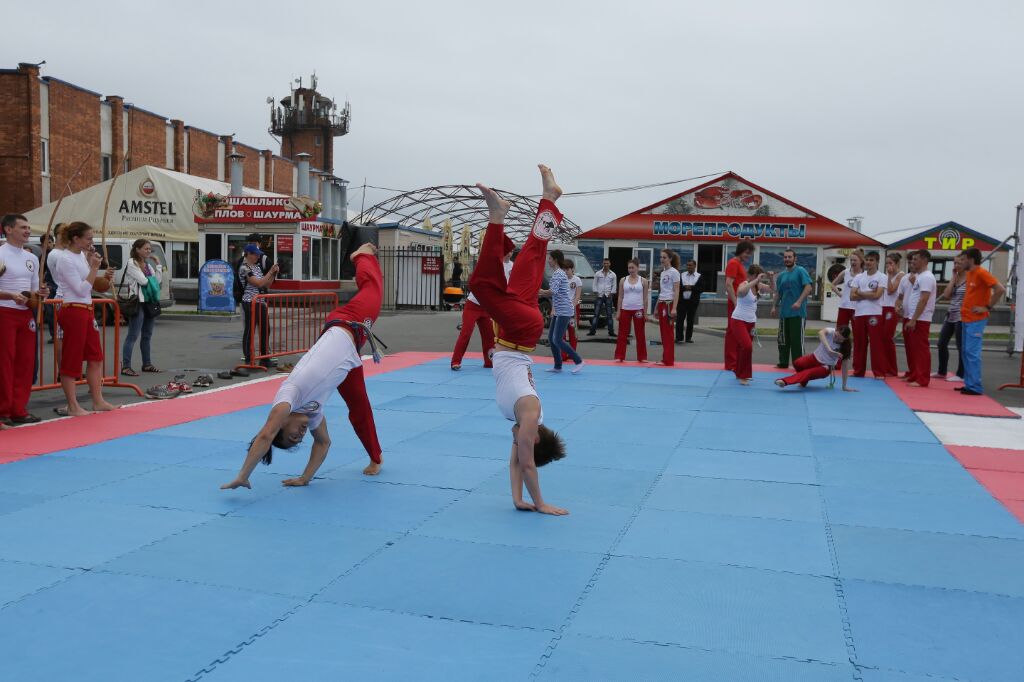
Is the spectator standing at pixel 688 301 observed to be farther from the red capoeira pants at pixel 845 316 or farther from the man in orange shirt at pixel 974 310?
the man in orange shirt at pixel 974 310

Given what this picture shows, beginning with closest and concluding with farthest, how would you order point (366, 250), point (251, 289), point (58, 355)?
point (366, 250) < point (58, 355) < point (251, 289)

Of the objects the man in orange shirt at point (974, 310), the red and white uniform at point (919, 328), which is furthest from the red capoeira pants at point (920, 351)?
the man in orange shirt at point (974, 310)

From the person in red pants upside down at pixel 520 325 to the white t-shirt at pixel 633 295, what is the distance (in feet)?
26.4

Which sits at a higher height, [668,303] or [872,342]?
[668,303]

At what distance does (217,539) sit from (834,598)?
332 centimetres

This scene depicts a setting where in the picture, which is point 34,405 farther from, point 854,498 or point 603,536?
point 854,498

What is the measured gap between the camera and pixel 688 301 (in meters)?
18.6

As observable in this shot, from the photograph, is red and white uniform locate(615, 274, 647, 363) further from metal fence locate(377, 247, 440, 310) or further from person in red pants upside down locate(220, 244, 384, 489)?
metal fence locate(377, 247, 440, 310)

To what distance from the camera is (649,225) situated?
3030 centimetres

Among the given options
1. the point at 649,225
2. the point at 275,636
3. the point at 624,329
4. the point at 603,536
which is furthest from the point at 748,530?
the point at 649,225

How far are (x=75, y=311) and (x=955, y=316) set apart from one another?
11118 mm

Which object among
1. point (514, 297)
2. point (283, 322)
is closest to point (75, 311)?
point (283, 322)

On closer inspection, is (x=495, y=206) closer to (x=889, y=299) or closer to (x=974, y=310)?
(x=974, y=310)

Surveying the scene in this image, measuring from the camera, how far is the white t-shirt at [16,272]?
763 cm
